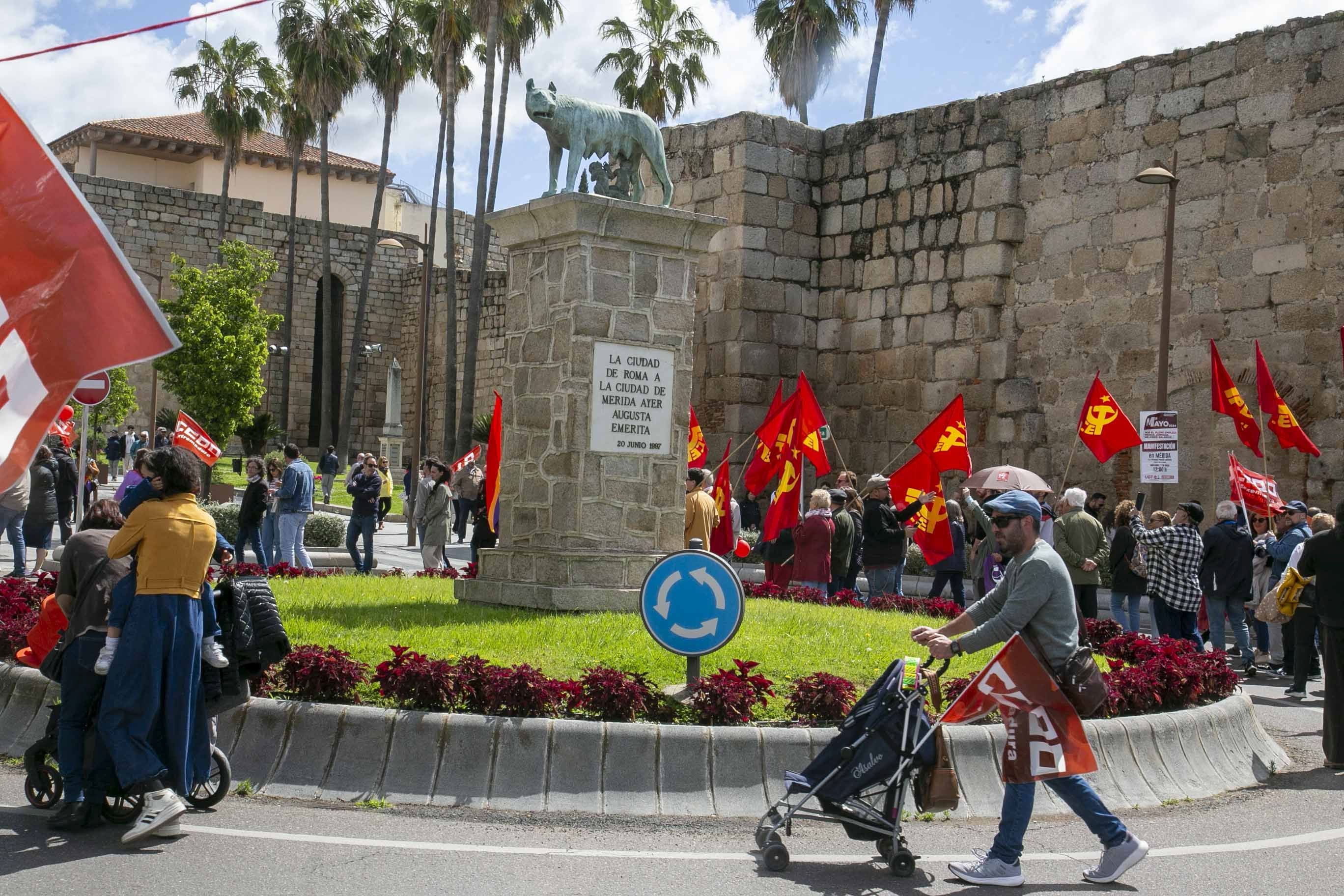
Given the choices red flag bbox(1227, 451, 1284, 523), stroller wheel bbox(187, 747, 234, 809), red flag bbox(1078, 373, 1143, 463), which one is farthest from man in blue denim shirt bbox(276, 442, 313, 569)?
red flag bbox(1227, 451, 1284, 523)

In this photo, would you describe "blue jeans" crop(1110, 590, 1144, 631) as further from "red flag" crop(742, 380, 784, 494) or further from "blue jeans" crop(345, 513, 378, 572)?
"blue jeans" crop(345, 513, 378, 572)

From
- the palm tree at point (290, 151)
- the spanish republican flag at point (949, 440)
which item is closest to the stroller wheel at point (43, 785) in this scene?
the spanish republican flag at point (949, 440)

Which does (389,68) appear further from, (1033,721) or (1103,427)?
(1033,721)

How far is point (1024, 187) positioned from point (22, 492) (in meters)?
13.5

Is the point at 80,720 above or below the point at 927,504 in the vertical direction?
below

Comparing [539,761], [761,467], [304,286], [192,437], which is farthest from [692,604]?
[304,286]

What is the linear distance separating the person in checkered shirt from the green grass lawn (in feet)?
7.48

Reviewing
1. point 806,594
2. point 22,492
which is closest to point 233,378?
point 22,492

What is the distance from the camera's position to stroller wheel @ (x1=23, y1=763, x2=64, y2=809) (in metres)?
6.46

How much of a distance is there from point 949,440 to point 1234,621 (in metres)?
3.98

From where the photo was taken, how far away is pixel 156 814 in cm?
590

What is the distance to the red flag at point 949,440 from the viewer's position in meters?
15.8

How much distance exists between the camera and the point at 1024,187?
65.8 ft

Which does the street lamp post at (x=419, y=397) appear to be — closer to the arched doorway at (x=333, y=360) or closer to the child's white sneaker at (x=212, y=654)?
the child's white sneaker at (x=212, y=654)
